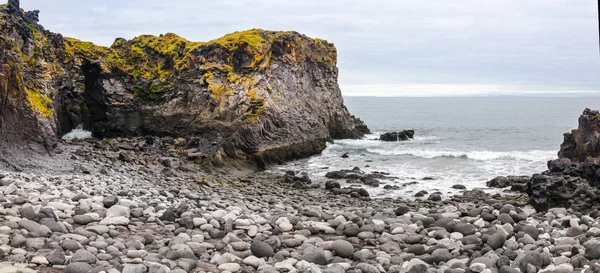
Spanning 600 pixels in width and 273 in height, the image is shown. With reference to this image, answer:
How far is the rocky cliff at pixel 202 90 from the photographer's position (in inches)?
Result: 1079

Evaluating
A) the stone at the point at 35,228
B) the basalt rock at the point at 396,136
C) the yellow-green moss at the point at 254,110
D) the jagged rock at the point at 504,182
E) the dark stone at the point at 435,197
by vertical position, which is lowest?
the dark stone at the point at 435,197

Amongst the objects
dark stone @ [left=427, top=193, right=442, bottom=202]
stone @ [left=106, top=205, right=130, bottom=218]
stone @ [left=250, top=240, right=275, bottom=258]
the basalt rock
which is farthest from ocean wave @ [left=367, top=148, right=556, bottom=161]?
stone @ [left=250, top=240, right=275, bottom=258]

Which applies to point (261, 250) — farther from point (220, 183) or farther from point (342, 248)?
point (220, 183)

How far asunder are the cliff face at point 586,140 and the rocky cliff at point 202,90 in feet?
49.1

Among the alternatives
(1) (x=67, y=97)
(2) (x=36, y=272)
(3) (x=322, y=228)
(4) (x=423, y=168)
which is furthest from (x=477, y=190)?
(1) (x=67, y=97)

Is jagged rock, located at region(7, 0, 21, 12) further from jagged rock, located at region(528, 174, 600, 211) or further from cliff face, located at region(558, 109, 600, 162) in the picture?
cliff face, located at region(558, 109, 600, 162)

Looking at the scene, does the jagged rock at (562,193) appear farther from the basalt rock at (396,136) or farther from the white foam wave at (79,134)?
the white foam wave at (79,134)

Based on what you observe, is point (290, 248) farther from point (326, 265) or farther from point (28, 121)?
point (28, 121)

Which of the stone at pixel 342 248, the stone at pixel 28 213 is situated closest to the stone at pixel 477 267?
the stone at pixel 342 248

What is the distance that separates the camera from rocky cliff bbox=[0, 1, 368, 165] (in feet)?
89.9

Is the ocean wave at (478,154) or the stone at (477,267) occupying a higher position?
the stone at (477,267)

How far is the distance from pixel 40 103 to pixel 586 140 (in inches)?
994

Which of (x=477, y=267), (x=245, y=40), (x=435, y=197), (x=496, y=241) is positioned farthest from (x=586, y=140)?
(x=477, y=267)

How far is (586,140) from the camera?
2294 cm
